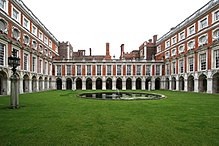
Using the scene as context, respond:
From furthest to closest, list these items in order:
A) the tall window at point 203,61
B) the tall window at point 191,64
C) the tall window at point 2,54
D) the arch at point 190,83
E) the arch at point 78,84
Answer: the arch at point 78,84 < the arch at point 190,83 < the tall window at point 191,64 < the tall window at point 203,61 < the tall window at point 2,54

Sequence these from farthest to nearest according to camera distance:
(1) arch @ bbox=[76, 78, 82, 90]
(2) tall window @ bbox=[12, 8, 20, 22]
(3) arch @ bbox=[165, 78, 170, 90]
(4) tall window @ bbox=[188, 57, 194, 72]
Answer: (1) arch @ bbox=[76, 78, 82, 90] → (3) arch @ bbox=[165, 78, 170, 90] → (4) tall window @ bbox=[188, 57, 194, 72] → (2) tall window @ bbox=[12, 8, 20, 22]

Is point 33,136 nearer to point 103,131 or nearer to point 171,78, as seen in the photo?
point 103,131

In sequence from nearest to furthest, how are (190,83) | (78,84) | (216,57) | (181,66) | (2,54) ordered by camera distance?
(2,54) < (216,57) < (190,83) < (181,66) < (78,84)

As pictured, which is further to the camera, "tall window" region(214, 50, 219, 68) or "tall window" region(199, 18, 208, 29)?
"tall window" region(199, 18, 208, 29)

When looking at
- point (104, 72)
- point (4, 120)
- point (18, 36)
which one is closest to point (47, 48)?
point (18, 36)

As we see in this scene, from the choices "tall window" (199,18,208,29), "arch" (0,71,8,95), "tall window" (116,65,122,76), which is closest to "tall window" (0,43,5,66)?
"arch" (0,71,8,95)

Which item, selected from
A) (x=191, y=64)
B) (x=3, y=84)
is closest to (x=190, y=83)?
(x=191, y=64)

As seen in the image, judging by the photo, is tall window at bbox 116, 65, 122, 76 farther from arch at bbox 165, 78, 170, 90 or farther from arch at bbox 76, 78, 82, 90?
arch at bbox 165, 78, 170, 90

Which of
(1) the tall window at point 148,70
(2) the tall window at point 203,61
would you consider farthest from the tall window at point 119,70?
(2) the tall window at point 203,61

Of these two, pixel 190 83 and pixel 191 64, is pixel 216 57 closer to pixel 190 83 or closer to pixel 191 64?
pixel 191 64

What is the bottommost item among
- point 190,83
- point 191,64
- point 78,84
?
point 78,84

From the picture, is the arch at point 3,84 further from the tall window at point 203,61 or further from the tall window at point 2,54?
the tall window at point 203,61

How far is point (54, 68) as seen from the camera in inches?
1594

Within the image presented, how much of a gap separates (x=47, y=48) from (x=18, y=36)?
44.6ft
